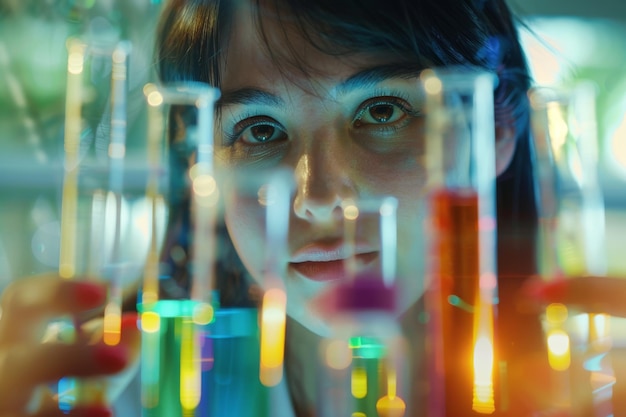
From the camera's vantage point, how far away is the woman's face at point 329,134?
50 centimetres

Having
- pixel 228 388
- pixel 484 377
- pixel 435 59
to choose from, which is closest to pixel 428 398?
pixel 484 377

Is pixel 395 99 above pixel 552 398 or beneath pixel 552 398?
above

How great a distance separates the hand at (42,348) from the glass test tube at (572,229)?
348 millimetres

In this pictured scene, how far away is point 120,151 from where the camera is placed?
1.67 feet

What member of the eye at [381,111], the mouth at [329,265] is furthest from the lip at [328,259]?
the eye at [381,111]

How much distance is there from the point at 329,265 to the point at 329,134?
4.1 inches

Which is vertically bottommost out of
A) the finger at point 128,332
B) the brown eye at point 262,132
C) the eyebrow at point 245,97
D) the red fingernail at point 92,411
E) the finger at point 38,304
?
the red fingernail at point 92,411

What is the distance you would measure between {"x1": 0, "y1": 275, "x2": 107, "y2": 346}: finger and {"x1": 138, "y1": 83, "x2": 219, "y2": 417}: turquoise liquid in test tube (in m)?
→ 0.04

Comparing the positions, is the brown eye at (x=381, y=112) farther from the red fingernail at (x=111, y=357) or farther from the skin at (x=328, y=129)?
the red fingernail at (x=111, y=357)

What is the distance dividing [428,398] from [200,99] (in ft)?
1.02

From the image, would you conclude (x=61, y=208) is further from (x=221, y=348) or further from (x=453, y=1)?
(x=453, y=1)

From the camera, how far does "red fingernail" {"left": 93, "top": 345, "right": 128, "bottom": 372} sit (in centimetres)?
49

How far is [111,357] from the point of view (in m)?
0.50

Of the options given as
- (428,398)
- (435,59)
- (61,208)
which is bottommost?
(428,398)
